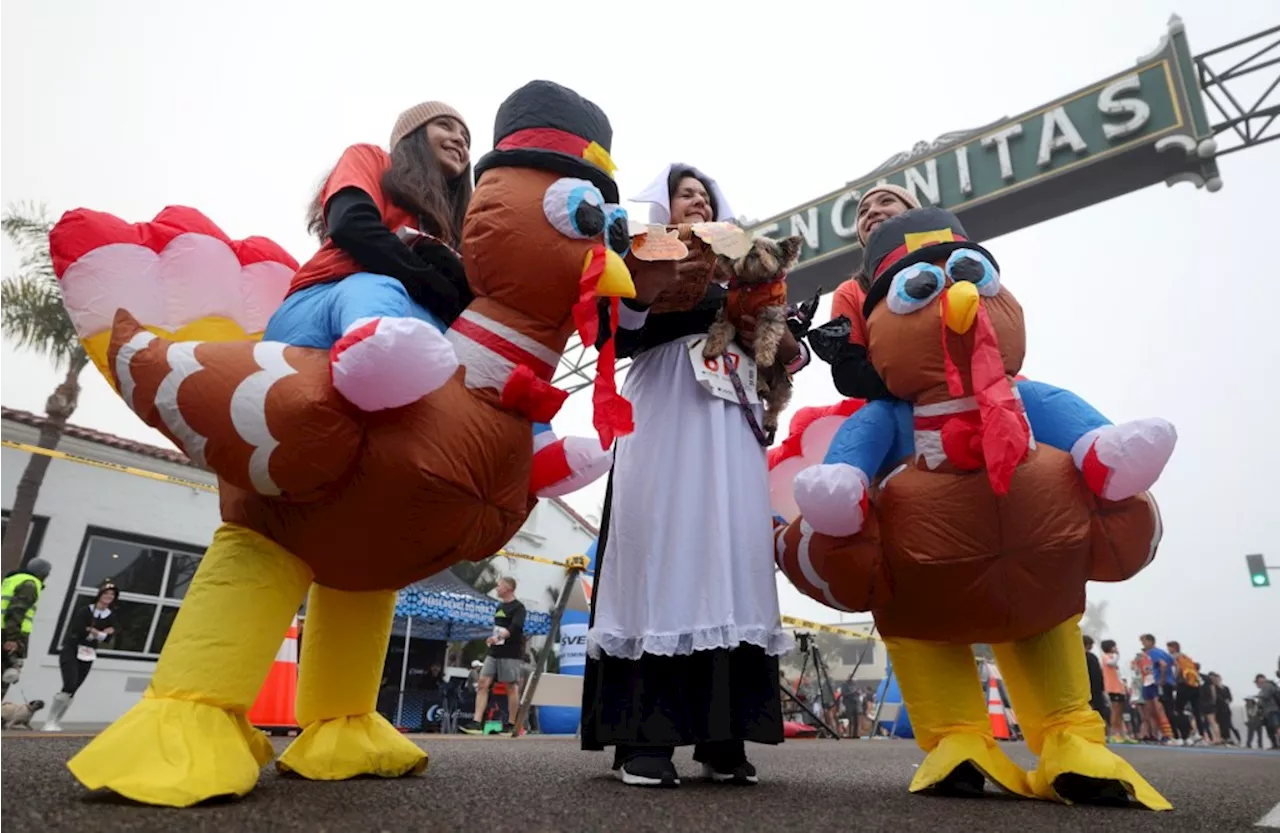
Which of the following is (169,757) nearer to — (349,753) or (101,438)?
(349,753)

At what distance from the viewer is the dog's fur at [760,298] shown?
7.72ft

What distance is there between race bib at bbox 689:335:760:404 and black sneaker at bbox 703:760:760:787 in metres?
1.02

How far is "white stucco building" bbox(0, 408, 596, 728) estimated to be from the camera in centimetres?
923

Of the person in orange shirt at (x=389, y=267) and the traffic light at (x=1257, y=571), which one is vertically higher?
the traffic light at (x=1257, y=571)

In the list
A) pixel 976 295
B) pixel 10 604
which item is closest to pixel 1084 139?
pixel 976 295

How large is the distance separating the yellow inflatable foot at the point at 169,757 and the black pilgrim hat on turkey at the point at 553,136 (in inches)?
52.4

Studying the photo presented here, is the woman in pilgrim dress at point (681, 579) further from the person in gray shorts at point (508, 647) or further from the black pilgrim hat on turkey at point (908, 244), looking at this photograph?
the person in gray shorts at point (508, 647)

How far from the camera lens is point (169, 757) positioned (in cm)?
141

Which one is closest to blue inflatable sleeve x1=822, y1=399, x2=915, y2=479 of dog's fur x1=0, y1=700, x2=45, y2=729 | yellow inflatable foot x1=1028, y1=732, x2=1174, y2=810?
yellow inflatable foot x1=1028, y1=732, x2=1174, y2=810

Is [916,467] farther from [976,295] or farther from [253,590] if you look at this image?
[253,590]

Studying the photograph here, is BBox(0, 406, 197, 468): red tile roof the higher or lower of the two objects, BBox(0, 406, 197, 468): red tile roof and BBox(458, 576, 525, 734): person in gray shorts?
the higher

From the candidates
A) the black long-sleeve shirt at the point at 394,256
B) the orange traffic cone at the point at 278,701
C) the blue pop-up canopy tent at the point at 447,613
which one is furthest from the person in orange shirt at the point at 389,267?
the blue pop-up canopy tent at the point at 447,613

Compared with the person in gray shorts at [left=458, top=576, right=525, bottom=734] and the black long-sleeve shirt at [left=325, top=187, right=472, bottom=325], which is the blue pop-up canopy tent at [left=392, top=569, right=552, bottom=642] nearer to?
the person in gray shorts at [left=458, top=576, right=525, bottom=734]

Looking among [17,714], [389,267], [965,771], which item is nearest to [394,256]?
[389,267]
